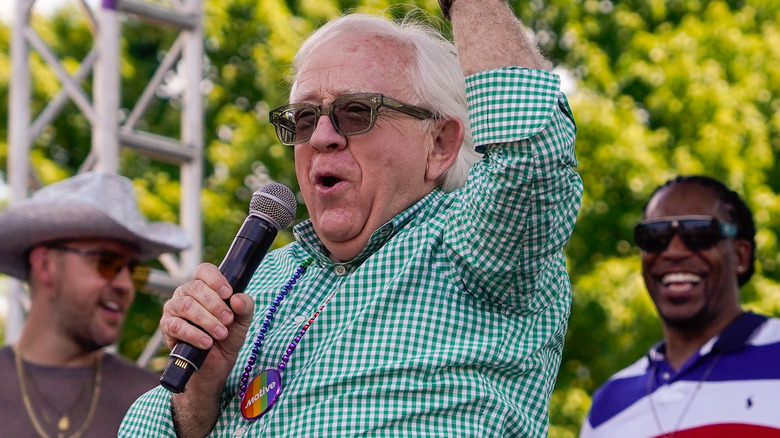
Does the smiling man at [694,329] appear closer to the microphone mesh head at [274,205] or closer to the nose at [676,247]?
the nose at [676,247]

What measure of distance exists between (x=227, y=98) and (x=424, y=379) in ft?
40.9

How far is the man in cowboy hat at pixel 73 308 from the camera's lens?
4.61 metres

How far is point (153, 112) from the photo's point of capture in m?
15.1

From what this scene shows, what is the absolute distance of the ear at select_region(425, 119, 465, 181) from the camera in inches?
110

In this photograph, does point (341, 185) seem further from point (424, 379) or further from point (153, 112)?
point (153, 112)

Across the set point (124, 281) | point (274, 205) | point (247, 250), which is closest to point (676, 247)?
point (124, 281)

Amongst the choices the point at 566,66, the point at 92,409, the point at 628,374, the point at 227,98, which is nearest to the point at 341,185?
the point at 92,409

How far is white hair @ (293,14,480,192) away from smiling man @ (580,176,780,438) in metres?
1.96

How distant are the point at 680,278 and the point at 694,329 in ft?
0.72

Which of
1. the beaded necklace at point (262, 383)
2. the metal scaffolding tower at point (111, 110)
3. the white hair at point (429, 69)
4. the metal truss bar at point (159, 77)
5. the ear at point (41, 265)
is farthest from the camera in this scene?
the metal truss bar at point (159, 77)

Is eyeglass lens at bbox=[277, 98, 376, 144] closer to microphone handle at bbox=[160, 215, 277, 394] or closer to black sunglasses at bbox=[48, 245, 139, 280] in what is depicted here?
microphone handle at bbox=[160, 215, 277, 394]

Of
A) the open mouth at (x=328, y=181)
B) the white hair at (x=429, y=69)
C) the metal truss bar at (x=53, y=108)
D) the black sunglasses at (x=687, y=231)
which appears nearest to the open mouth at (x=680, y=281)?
the black sunglasses at (x=687, y=231)

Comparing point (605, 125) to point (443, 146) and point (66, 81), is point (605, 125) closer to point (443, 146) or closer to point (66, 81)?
point (66, 81)

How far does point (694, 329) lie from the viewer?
4738 mm
